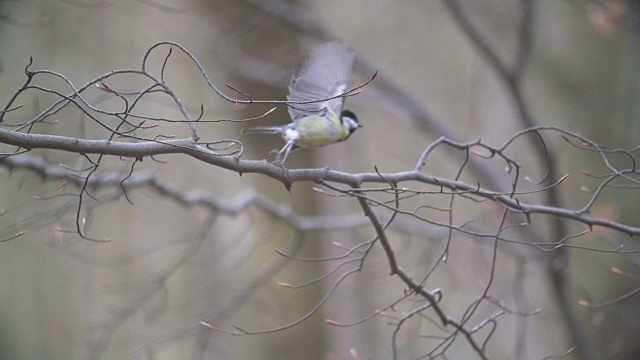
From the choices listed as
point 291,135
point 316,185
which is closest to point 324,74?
point 291,135

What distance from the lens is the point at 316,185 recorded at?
3084 millimetres

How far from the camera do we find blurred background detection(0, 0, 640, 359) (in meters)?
2.80

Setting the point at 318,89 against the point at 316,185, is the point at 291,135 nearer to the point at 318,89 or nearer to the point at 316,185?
the point at 318,89

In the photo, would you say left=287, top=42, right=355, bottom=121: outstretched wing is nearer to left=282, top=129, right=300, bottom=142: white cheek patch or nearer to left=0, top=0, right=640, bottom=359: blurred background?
left=282, top=129, right=300, bottom=142: white cheek patch

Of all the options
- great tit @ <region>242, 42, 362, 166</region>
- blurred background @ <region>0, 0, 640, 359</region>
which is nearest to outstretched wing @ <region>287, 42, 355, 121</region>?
great tit @ <region>242, 42, 362, 166</region>

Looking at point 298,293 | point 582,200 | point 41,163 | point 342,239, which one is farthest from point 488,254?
point 41,163

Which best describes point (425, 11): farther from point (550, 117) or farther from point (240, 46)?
point (240, 46)

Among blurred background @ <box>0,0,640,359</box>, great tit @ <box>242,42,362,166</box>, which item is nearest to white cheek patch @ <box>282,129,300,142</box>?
great tit @ <box>242,42,362,166</box>

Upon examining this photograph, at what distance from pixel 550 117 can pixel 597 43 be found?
38 centimetres

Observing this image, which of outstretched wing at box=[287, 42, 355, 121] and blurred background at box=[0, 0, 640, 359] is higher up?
blurred background at box=[0, 0, 640, 359]

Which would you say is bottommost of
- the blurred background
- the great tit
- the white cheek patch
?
the white cheek patch

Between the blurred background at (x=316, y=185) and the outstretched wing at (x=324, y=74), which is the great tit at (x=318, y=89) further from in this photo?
the blurred background at (x=316, y=185)

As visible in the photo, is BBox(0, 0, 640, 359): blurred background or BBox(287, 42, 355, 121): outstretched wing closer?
BBox(287, 42, 355, 121): outstretched wing

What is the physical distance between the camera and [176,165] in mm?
3137
